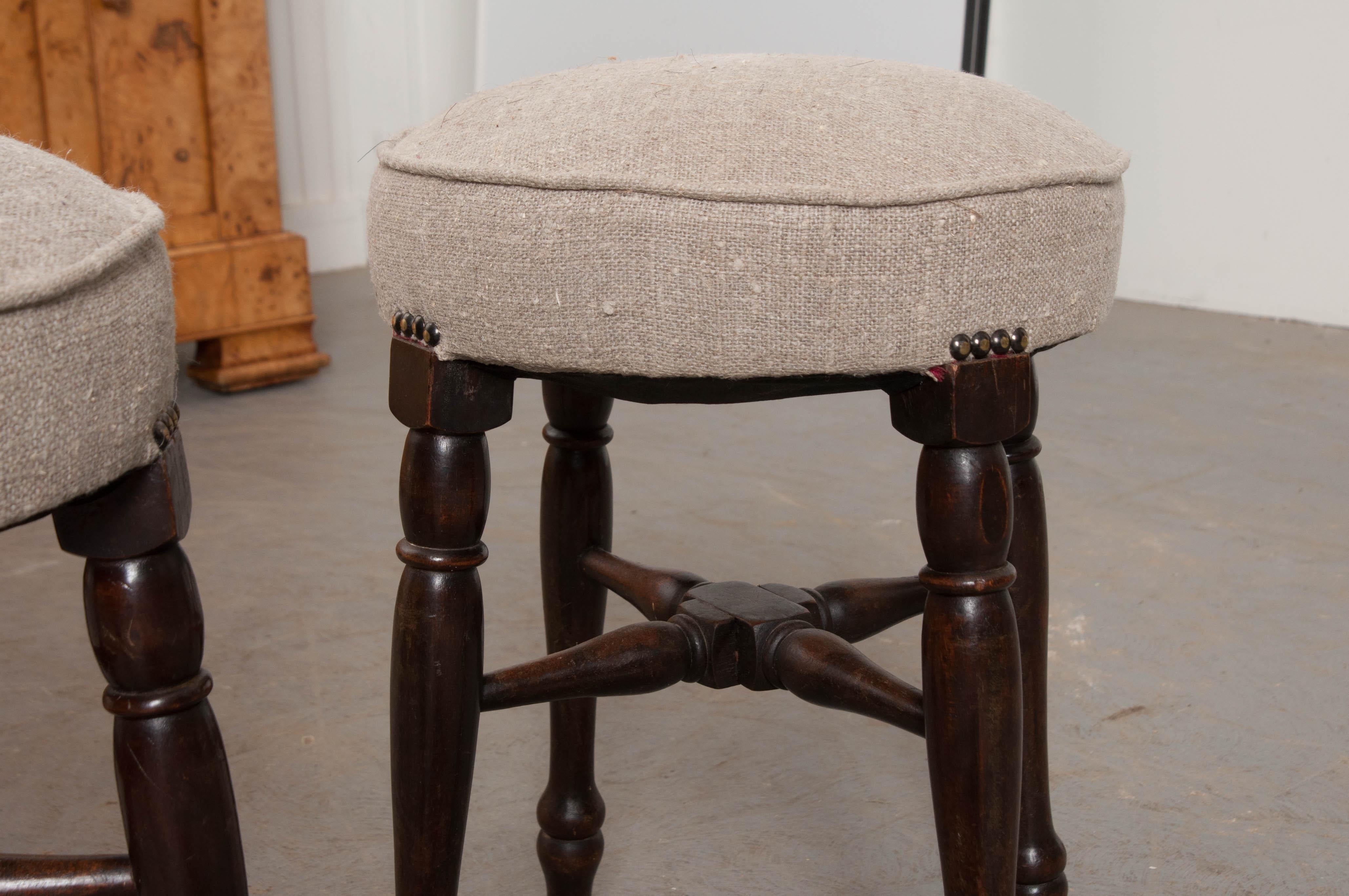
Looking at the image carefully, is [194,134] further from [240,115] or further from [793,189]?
[793,189]

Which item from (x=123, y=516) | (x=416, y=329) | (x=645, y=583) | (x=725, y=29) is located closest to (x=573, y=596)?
(x=645, y=583)

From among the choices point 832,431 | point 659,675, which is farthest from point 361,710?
point 832,431

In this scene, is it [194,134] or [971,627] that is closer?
[971,627]

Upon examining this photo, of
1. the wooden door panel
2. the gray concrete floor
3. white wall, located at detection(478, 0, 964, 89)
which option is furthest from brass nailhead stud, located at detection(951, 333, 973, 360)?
white wall, located at detection(478, 0, 964, 89)

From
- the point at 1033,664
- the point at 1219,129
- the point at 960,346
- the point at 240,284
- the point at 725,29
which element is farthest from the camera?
the point at 1219,129

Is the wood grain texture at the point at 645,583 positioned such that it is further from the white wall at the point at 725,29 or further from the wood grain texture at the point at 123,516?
the white wall at the point at 725,29

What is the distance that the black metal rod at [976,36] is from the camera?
3242 mm

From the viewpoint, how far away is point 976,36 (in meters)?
3.31

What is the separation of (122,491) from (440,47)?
10.2 feet

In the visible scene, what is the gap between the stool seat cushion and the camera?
0.57 meters

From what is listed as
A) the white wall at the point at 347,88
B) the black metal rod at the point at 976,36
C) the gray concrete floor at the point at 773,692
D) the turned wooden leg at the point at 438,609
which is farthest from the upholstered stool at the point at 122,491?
the black metal rod at the point at 976,36

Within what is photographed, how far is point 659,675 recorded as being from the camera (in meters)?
0.77

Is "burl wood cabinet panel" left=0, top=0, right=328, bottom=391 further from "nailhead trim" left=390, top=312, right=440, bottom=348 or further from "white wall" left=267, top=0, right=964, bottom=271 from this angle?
"nailhead trim" left=390, top=312, right=440, bottom=348

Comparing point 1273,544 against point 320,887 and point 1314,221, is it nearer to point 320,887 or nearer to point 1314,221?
point 320,887
